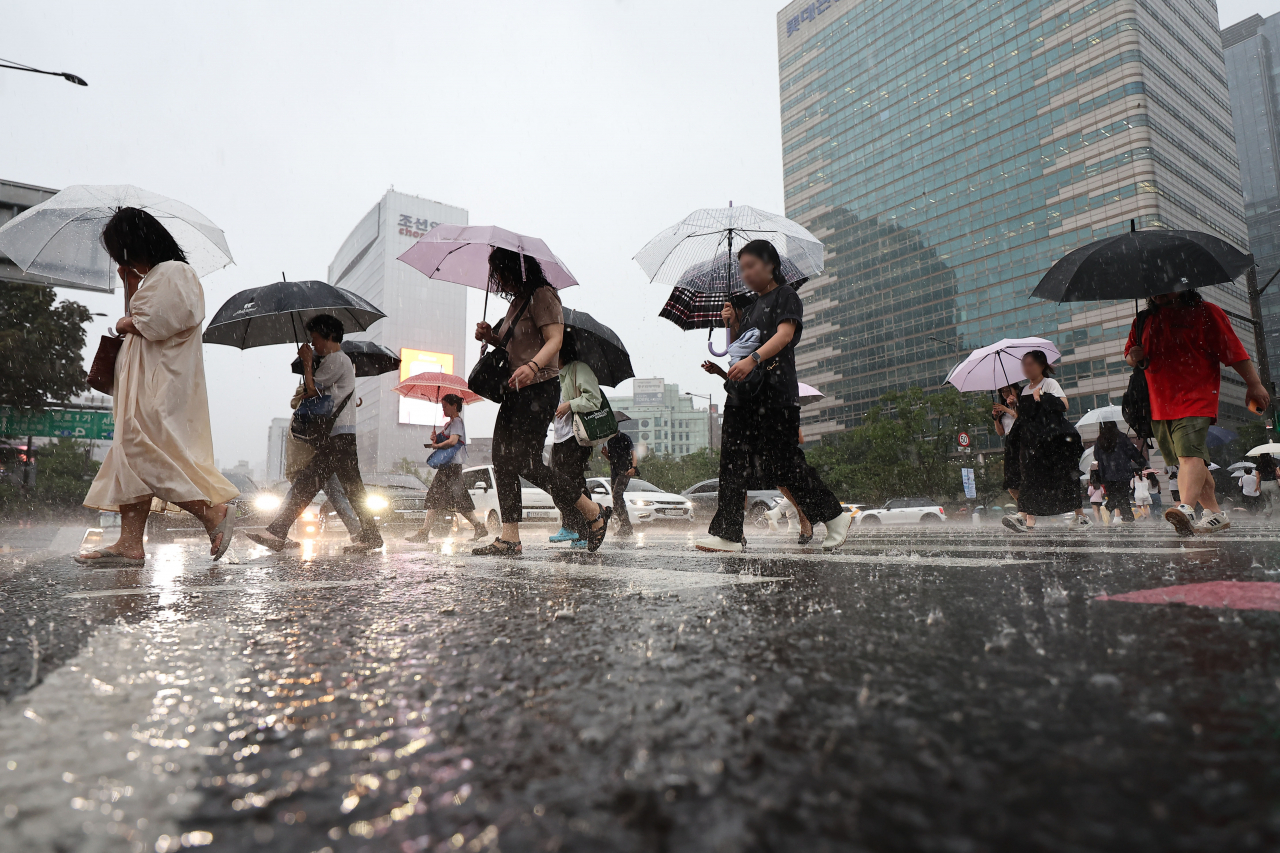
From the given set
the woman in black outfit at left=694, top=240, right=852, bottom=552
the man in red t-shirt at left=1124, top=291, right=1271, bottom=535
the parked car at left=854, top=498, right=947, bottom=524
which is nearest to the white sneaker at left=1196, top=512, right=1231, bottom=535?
the man in red t-shirt at left=1124, top=291, right=1271, bottom=535

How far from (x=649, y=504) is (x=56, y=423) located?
24969 millimetres

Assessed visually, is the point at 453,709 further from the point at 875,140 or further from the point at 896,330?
the point at 875,140

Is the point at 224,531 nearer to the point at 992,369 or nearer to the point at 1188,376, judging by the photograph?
the point at 1188,376

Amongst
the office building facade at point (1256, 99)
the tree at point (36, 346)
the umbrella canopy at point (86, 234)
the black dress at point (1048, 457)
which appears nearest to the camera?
the umbrella canopy at point (86, 234)

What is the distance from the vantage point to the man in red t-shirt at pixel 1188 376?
4703 millimetres

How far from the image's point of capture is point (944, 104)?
84.8 meters

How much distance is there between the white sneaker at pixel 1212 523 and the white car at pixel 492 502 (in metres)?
10.7

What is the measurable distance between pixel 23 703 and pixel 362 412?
138 metres

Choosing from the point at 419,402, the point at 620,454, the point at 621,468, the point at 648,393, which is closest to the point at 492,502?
the point at 621,468

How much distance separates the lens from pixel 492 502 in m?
16.4

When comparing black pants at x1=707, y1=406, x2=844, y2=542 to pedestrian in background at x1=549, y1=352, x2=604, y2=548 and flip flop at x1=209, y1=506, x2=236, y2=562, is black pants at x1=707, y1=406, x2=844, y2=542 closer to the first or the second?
pedestrian in background at x1=549, y1=352, x2=604, y2=548

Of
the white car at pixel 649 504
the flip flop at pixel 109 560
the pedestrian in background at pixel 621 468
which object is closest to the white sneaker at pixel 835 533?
the flip flop at pixel 109 560

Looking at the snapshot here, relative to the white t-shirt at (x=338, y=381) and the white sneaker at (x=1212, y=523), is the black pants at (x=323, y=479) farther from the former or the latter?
the white sneaker at (x=1212, y=523)

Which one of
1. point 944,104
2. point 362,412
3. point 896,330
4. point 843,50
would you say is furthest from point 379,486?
point 362,412
